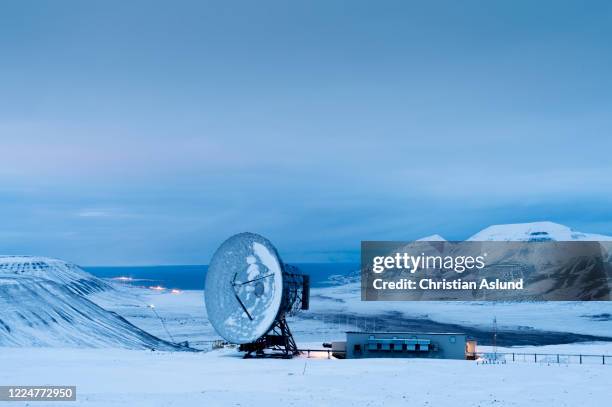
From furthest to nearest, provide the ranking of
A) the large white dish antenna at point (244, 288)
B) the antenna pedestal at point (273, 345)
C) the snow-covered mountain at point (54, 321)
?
1. the snow-covered mountain at point (54, 321)
2. the antenna pedestal at point (273, 345)
3. the large white dish antenna at point (244, 288)

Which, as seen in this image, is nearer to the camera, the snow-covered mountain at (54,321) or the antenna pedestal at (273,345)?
the antenna pedestal at (273,345)

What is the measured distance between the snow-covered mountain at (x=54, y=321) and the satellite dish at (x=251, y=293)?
2723 centimetres

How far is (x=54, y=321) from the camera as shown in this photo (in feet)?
312

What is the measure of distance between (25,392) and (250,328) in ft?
73.0

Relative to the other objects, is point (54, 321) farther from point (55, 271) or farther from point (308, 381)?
point (55, 271)

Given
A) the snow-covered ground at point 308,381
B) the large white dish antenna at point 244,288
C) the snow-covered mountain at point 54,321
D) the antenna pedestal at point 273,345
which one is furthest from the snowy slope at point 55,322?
the large white dish antenna at point 244,288

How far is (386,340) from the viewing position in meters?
60.7

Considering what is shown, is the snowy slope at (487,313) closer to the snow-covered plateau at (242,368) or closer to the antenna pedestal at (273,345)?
the snow-covered plateau at (242,368)

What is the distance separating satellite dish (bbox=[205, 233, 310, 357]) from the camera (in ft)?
196

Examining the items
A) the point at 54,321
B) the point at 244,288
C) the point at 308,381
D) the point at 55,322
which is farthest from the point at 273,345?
the point at 54,321

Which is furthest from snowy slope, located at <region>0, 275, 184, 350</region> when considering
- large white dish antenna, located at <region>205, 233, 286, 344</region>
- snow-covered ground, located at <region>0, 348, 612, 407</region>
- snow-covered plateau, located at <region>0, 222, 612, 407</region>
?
large white dish antenna, located at <region>205, 233, 286, 344</region>

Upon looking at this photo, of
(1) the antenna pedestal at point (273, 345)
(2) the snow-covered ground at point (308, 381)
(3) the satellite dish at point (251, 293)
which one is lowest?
(2) the snow-covered ground at point (308, 381)

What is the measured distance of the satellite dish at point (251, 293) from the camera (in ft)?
196

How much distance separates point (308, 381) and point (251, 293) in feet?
48.8
